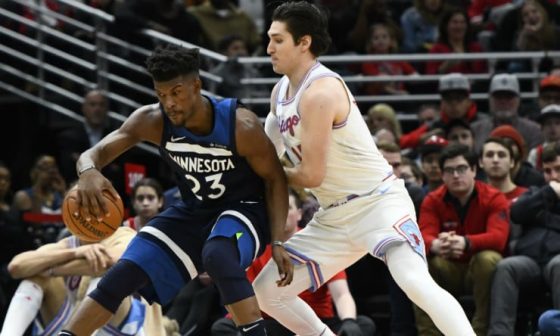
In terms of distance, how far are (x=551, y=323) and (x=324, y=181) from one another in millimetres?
1819

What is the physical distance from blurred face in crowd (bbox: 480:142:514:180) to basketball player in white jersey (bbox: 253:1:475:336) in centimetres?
251

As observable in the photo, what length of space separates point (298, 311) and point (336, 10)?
6.70 metres

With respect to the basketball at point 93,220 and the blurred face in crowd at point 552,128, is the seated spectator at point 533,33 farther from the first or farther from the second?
the basketball at point 93,220

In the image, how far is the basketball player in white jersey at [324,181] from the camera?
20.2 ft

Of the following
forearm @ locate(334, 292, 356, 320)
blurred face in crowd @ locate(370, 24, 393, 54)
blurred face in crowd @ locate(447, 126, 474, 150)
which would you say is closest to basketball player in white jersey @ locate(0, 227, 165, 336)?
forearm @ locate(334, 292, 356, 320)

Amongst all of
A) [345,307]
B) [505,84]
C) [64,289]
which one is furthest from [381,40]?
[64,289]

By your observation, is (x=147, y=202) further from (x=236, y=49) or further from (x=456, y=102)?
(x=236, y=49)

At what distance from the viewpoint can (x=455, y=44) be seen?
465 inches

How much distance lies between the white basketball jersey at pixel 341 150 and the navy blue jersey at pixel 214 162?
265 millimetres

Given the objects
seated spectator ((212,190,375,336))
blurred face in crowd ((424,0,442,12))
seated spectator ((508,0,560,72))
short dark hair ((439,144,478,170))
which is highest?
blurred face in crowd ((424,0,442,12))

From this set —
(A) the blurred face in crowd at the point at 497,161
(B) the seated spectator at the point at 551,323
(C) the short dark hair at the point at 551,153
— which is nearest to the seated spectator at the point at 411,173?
(A) the blurred face in crowd at the point at 497,161

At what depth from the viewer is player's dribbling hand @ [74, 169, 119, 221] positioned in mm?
5969

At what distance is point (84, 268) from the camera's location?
7891 millimetres

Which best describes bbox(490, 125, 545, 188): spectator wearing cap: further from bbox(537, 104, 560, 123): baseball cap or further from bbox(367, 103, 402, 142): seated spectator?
bbox(367, 103, 402, 142): seated spectator
